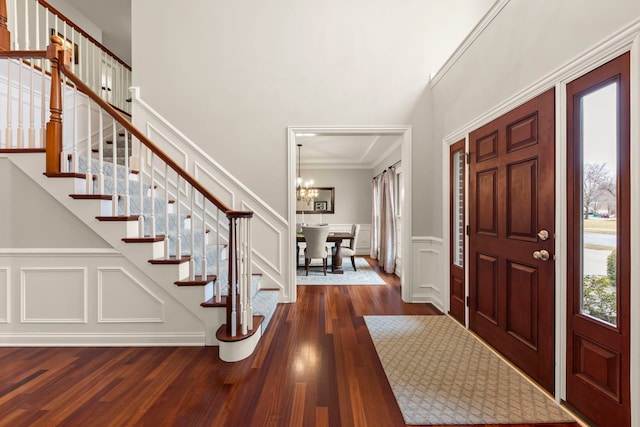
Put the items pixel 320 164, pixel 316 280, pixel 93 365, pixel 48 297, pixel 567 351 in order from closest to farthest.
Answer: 1. pixel 567 351
2. pixel 93 365
3. pixel 48 297
4. pixel 316 280
5. pixel 320 164

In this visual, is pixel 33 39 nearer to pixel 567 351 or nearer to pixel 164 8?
pixel 164 8

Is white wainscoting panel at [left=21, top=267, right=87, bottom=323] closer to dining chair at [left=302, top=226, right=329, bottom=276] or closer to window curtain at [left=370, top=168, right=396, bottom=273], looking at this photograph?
dining chair at [left=302, top=226, right=329, bottom=276]

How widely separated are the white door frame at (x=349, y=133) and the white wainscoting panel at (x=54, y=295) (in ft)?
6.45

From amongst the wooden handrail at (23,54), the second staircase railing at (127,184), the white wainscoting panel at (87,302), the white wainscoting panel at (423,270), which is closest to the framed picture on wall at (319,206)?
the white wainscoting panel at (423,270)

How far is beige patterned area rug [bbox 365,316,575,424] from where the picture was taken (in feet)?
5.20

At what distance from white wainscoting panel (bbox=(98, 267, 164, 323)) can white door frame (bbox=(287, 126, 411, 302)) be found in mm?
1551

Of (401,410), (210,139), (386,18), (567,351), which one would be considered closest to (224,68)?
(210,139)

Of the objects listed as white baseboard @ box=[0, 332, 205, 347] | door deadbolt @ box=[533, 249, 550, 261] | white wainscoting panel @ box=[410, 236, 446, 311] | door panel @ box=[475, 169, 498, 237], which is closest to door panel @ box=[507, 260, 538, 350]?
door deadbolt @ box=[533, 249, 550, 261]

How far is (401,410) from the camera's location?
1614 mm

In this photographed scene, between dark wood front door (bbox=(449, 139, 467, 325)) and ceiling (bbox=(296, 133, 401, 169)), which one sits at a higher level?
ceiling (bbox=(296, 133, 401, 169))

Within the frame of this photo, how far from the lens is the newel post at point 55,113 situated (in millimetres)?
2277

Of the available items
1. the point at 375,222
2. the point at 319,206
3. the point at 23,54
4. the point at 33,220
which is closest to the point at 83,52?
the point at 23,54

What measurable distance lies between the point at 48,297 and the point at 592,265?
3791 mm

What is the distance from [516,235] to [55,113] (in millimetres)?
3656
